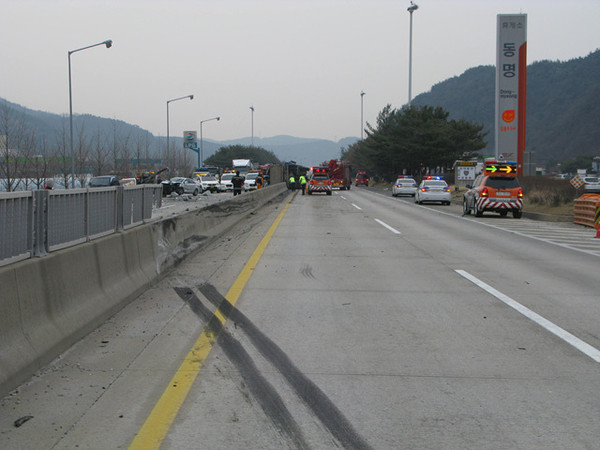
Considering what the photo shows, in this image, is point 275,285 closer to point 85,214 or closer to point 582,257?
point 85,214

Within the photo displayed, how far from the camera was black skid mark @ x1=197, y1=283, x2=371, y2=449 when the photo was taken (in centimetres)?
449

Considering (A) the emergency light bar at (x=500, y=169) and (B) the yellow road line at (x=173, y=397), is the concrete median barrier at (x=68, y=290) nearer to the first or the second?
(B) the yellow road line at (x=173, y=397)

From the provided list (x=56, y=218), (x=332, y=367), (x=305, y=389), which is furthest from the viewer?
(x=56, y=218)

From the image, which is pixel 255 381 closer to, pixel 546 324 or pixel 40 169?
pixel 546 324

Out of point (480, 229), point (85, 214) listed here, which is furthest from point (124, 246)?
point (480, 229)

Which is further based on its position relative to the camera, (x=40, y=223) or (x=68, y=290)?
(x=68, y=290)

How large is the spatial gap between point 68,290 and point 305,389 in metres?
2.78

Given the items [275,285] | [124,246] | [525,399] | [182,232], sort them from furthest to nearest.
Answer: [182,232] → [275,285] → [124,246] → [525,399]

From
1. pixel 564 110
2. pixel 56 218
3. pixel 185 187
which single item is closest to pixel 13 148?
pixel 185 187

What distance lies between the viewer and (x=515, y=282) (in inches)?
429

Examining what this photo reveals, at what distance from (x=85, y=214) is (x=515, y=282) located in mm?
6875

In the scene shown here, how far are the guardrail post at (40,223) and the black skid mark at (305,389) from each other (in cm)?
230

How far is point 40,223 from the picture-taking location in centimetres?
648

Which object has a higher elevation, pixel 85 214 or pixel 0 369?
pixel 85 214
